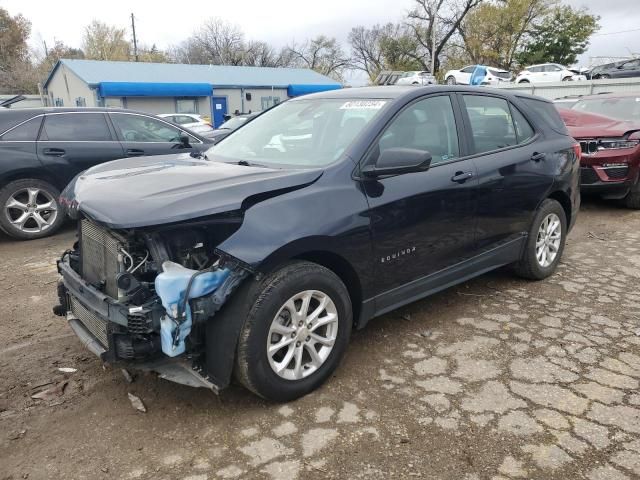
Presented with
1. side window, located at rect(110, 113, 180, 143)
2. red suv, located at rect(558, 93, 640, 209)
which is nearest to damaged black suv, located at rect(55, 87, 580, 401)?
side window, located at rect(110, 113, 180, 143)

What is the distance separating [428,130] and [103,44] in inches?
2431

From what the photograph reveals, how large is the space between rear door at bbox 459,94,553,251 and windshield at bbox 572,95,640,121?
542 centimetres

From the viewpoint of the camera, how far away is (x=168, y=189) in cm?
267

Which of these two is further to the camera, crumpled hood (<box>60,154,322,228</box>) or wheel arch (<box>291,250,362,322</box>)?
wheel arch (<box>291,250,362,322</box>)

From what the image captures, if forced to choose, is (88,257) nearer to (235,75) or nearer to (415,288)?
(415,288)

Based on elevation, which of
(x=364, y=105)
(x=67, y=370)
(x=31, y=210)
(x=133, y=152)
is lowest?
(x=67, y=370)

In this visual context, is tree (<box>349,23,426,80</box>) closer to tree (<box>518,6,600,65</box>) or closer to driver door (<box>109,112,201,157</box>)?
tree (<box>518,6,600,65</box>)

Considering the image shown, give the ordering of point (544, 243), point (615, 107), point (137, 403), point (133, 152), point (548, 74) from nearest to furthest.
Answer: point (137, 403), point (544, 243), point (133, 152), point (615, 107), point (548, 74)

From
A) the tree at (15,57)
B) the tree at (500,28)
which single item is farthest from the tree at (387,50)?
the tree at (15,57)

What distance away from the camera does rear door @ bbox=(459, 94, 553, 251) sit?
3.88 m

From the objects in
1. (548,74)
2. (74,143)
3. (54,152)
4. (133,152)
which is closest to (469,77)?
(548,74)

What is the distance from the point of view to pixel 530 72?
30.5 meters

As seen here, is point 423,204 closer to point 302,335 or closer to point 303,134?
point 303,134

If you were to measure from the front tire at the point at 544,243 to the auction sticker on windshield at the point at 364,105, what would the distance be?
6.20ft
